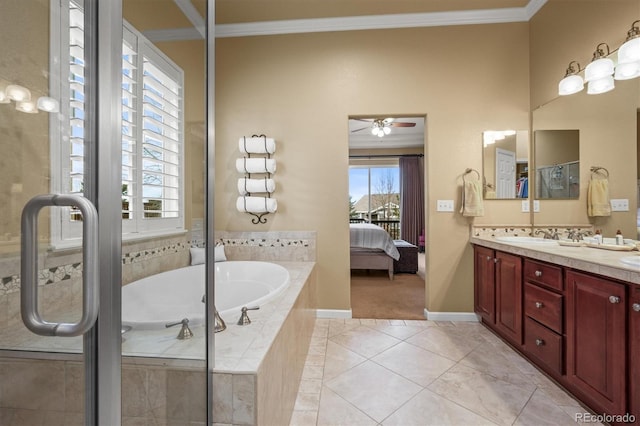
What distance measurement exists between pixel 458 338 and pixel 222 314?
201 cm

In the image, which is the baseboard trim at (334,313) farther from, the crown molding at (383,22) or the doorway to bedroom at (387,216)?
the crown molding at (383,22)

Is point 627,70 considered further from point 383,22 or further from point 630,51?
point 383,22

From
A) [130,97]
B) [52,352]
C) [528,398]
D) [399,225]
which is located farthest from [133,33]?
[399,225]

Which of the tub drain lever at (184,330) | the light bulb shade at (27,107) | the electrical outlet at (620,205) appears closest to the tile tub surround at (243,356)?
the tub drain lever at (184,330)

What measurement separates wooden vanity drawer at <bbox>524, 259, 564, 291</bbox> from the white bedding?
2.43 m

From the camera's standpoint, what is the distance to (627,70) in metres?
1.69

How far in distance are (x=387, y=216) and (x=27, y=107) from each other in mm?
7399

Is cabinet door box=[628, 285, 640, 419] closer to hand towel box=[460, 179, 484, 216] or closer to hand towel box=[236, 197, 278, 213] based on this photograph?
hand towel box=[460, 179, 484, 216]

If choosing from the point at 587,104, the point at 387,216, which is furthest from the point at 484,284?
the point at 387,216

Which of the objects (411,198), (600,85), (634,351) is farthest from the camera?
(411,198)

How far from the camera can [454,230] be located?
267cm

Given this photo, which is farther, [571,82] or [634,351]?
[571,82]

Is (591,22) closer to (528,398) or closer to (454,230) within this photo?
(454,230)

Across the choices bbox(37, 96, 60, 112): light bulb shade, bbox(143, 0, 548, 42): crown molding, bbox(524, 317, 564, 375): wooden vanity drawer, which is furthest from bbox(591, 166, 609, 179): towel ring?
bbox(37, 96, 60, 112): light bulb shade
